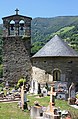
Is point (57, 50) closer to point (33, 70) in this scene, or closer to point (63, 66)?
point (63, 66)

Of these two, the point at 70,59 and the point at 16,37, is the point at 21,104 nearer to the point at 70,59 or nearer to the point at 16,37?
the point at 70,59

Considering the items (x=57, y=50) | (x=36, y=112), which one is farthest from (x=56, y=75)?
(x=36, y=112)

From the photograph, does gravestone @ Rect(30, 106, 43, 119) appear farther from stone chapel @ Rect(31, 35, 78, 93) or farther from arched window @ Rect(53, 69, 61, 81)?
arched window @ Rect(53, 69, 61, 81)

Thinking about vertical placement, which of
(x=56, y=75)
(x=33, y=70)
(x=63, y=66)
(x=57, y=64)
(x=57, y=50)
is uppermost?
(x=57, y=50)

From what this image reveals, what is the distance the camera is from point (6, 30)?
116 ft

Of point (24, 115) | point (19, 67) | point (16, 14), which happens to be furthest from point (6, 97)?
point (16, 14)

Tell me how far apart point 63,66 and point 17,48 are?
7022mm

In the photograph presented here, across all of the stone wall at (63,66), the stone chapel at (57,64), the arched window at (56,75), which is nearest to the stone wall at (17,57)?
the stone chapel at (57,64)

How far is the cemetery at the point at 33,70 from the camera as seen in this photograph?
2262 cm

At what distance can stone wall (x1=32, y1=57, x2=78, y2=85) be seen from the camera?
101 feet

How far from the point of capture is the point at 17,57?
→ 3525 centimetres

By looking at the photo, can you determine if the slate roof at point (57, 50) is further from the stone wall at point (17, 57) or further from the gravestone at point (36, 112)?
the gravestone at point (36, 112)

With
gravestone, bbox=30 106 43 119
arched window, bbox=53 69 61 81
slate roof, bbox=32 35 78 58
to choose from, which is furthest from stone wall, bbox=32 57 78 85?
gravestone, bbox=30 106 43 119

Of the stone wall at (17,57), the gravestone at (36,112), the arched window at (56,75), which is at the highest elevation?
the stone wall at (17,57)
